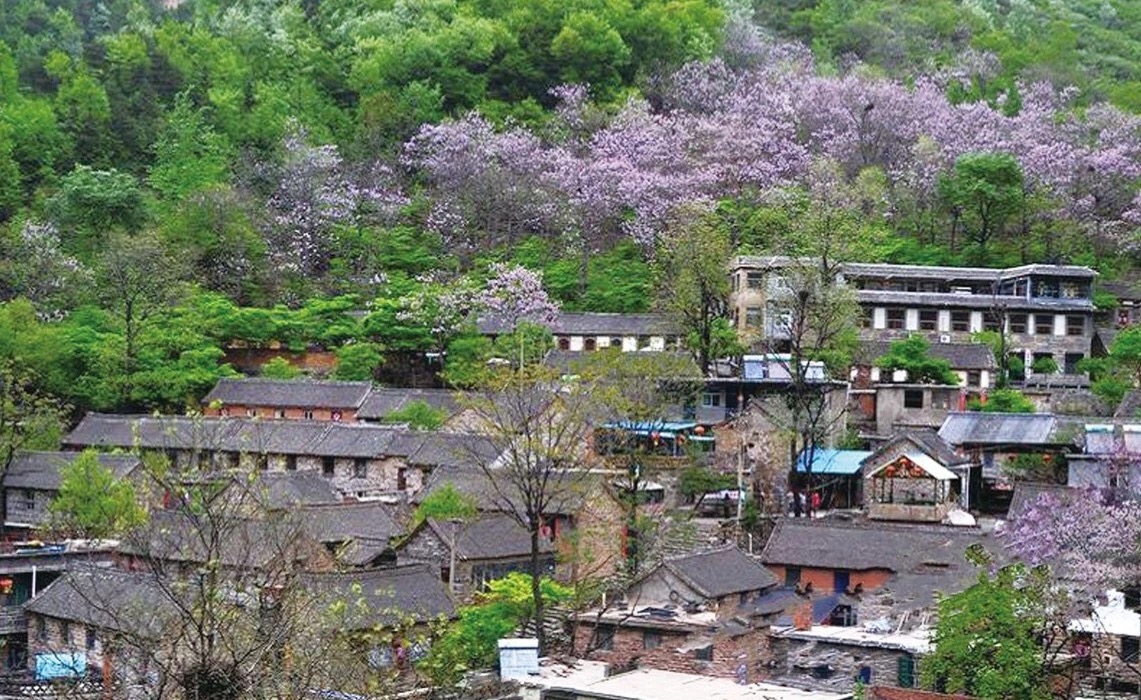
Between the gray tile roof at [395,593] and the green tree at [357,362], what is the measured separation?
67.1 ft

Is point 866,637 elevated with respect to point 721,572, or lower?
lower

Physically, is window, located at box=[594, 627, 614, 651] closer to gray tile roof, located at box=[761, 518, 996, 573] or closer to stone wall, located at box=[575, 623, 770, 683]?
stone wall, located at box=[575, 623, 770, 683]

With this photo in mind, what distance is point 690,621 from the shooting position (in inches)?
1244

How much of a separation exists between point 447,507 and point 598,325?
706 inches

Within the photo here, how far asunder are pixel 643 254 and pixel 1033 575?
116 feet

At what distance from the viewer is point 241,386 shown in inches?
2068

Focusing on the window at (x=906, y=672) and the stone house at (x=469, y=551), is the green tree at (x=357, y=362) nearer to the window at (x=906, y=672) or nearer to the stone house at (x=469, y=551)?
the stone house at (x=469, y=551)

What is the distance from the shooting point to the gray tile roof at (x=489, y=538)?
36875mm

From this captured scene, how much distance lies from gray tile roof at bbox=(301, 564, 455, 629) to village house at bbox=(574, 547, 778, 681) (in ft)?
9.63

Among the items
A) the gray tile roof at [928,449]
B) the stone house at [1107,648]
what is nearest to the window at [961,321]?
the gray tile roof at [928,449]

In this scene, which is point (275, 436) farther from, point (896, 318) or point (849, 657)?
point (849, 657)

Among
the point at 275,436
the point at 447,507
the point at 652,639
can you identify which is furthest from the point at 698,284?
the point at 652,639

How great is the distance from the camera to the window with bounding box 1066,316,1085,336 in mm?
53688

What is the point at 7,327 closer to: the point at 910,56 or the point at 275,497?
the point at 275,497
